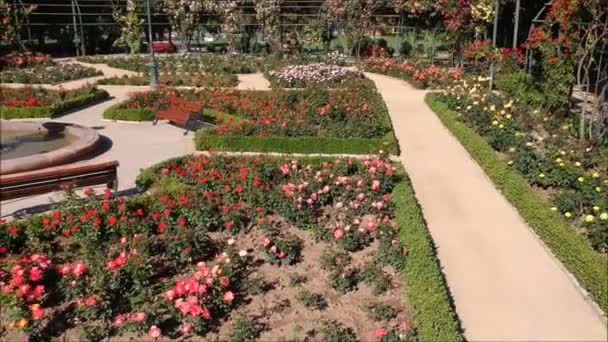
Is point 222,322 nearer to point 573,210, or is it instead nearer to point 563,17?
point 573,210

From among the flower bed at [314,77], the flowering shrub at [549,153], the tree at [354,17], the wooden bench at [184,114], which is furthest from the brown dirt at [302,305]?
the tree at [354,17]

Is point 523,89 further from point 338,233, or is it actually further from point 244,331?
point 244,331

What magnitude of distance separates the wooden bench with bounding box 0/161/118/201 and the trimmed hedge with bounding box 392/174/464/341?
13.4ft

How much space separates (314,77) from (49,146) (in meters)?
→ 11.2

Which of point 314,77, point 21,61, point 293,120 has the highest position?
point 21,61

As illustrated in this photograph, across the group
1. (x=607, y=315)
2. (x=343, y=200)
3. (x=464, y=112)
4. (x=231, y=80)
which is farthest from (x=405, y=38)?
(x=607, y=315)

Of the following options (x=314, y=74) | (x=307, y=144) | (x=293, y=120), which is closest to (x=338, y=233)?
(x=307, y=144)

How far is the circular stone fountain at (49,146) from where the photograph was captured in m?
7.01

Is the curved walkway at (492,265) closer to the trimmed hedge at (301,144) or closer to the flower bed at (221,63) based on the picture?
the trimmed hedge at (301,144)

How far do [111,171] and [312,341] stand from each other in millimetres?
4325

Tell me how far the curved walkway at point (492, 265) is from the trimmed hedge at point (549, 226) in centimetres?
11

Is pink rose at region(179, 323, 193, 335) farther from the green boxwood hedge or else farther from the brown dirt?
the green boxwood hedge

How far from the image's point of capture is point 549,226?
7.05 metres

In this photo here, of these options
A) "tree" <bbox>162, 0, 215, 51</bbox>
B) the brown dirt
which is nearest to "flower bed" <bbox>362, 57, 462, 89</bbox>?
"tree" <bbox>162, 0, 215, 51</bbox>
